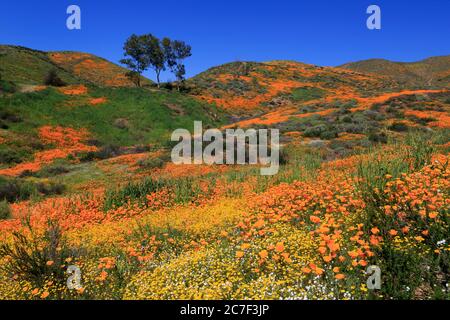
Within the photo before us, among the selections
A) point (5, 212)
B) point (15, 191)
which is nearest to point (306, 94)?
point (15, 191)

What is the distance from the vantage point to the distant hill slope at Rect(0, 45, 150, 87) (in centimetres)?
5245

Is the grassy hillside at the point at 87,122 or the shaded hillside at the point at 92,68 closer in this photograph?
the grassy hillside at the point at 87,122

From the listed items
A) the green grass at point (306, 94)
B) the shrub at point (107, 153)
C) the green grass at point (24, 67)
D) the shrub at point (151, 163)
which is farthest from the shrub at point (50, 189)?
the green grass at point (306, 94)

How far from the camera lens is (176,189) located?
12.8 m

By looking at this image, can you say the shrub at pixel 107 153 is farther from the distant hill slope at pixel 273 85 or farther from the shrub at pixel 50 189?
the distant hill slope at pixel 273 85

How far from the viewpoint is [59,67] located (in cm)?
6606

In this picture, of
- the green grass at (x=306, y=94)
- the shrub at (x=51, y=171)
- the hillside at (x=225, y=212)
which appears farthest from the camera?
the green grass at (x=306, y=94)

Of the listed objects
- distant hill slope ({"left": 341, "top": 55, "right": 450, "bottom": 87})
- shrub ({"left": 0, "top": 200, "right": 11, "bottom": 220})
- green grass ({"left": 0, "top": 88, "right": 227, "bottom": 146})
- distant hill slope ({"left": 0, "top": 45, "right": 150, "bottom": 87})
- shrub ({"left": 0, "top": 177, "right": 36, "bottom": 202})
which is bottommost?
shrub ({"left": 0, "top": 200, "right": 11, "bottom": 220})

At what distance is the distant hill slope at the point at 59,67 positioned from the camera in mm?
52450

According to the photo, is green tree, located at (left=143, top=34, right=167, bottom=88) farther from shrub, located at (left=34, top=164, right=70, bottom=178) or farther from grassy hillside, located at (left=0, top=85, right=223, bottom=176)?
shrub, located at (left=34, top=164, right=70, bottom=178)

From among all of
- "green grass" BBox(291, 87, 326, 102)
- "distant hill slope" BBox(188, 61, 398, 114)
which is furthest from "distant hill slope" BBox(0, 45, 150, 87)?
"green grass" BBox(291, 87, 326, 102)
